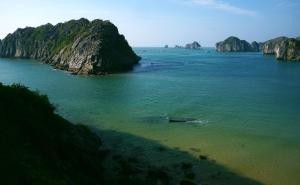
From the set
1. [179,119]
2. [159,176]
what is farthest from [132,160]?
[179,119]

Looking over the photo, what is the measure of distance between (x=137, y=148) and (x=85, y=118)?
18.0 meters

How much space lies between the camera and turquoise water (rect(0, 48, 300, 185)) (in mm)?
43531

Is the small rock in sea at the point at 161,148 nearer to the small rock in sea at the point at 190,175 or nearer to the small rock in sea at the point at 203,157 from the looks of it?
the small rock in sea at the point at 203,157

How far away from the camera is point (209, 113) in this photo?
64.4 metres

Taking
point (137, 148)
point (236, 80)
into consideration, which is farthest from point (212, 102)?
point (236, 80)

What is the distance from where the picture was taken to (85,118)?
6106 cm

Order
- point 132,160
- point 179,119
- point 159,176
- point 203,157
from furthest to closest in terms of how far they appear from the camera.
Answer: point 179,119, point 203,157, point 132,160, point 159,176

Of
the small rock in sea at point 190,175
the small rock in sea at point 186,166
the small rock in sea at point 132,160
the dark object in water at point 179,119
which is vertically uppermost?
the dark object in water at point 179,119

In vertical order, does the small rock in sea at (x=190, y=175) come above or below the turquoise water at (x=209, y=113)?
below

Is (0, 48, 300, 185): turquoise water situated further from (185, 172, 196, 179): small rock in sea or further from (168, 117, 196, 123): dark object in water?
(185, 172, 196, 179): small rock in sea

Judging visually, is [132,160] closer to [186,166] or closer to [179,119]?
[186,166]

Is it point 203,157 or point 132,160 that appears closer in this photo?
point 132,160

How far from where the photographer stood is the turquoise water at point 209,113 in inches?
1714

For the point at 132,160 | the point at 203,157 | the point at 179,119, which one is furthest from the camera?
the point at 179,119
